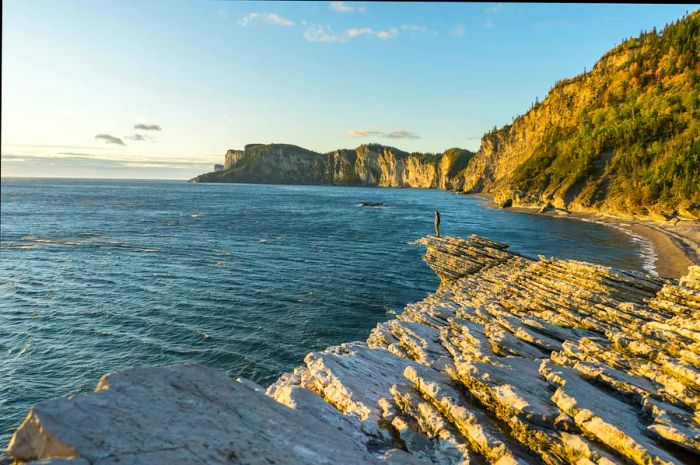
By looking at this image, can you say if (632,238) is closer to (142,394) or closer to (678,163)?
(678,163)

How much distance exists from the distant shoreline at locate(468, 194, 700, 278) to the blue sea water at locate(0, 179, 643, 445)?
8.60 feet

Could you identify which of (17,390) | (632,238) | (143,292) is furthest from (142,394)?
(632,238)

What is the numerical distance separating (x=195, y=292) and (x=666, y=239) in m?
64.1

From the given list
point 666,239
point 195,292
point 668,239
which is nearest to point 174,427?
point 195,292

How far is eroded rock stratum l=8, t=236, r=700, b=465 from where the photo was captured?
19.3ft

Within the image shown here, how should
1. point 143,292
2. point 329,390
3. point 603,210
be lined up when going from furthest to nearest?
1. point 603,210
2. point 143,292
3. point 329,390

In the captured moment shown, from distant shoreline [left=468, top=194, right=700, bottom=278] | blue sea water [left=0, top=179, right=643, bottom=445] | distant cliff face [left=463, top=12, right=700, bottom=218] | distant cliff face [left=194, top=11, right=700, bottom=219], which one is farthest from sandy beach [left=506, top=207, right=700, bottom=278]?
distant cliff face [left=463, top=12, right=700, bottom=218]

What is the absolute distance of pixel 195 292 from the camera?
1350 inches

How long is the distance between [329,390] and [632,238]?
6461 cm

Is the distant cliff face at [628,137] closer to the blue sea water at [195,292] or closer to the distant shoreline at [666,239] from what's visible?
the distant shoreline at [666,239]

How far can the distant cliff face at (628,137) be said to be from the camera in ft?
256

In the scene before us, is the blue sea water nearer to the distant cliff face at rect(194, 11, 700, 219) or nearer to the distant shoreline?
the distant shoreline

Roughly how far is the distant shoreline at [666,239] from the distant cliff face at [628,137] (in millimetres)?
4989

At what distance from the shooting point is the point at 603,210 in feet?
297
